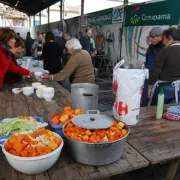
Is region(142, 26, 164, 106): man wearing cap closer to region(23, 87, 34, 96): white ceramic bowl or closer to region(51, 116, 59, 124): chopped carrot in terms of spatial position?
region(23, 87, 34, 96): white ceramic bowl

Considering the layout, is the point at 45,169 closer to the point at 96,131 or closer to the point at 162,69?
the point at 96,131

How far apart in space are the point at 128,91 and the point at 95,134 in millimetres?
501

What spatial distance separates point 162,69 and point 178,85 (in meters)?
0.27

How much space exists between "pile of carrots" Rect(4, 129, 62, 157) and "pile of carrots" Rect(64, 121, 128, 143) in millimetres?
88

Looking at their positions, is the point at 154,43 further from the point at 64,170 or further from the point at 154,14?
the point at 64,170

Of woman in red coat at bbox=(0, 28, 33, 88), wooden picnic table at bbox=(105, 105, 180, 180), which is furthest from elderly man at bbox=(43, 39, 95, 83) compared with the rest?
wooden picnic table at bbox=(105, 105, 180, 180)

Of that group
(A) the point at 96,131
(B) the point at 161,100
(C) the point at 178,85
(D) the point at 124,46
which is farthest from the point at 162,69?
(D) the point at 124,46

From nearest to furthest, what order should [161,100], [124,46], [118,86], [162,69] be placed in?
[118,86]
[161,100]
[162,69]
[124,46]

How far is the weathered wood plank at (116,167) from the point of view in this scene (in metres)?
1.04

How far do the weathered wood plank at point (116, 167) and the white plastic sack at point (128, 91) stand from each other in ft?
1.20

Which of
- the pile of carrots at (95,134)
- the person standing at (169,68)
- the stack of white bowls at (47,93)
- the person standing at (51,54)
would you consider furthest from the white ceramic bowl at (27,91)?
the person standing at (51,54)

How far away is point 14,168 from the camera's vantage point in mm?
1041

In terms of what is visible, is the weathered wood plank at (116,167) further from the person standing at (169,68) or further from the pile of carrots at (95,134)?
the person standing at (169,68)

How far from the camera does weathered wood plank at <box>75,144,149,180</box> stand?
104cm
